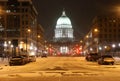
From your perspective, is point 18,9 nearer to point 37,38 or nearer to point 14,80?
point 37,38

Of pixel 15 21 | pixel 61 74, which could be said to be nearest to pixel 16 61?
pixel 61 74

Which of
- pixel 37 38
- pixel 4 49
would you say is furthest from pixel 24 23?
pixel 37 38

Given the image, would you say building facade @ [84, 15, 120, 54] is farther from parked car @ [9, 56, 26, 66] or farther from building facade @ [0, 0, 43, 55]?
parked car @ [9, 56, 26, 66]

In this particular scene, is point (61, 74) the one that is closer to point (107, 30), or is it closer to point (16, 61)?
point (16, 61)

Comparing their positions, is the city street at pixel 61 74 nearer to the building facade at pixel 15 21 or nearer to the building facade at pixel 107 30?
the building facade at pixel 15 21

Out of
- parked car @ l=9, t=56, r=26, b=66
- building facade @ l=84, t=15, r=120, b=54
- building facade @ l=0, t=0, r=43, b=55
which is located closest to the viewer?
parked car @ l=9, t=56, r=26, b=66

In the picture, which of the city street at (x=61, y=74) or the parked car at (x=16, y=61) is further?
the parked car at (x=16, y=61)

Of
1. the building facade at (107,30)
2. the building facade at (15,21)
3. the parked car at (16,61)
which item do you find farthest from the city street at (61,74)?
the building facade at (107,30)

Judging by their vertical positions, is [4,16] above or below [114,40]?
above

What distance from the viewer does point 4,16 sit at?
163 m

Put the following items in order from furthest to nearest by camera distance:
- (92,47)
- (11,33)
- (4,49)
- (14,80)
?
(92,47) → (11,33) → (4,49) → (14,80)

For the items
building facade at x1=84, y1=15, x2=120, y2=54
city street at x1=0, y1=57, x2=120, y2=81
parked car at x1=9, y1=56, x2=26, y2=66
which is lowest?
city street at x1=0, y1=57, x2=120, y2=81

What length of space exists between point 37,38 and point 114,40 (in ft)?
153

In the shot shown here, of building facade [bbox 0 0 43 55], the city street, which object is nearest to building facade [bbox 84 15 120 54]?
building facade [bbox 0 0 43 55]
